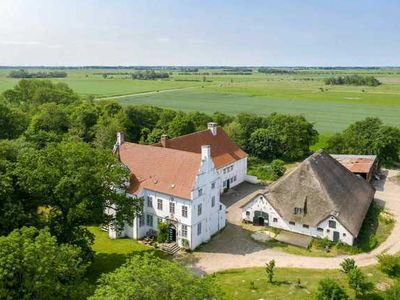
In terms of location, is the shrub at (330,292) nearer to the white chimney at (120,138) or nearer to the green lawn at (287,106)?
the white chimney at (120,138)

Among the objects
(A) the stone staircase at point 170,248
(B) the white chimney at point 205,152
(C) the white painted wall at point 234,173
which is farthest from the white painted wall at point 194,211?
(C) the white painted wall at point 234,173

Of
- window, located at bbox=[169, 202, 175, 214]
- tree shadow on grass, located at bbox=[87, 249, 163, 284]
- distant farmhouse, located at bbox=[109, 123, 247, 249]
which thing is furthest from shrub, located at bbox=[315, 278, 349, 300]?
window, located at bbox=[169, 202, 175, 214]

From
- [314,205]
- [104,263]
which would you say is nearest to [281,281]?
[314,205]

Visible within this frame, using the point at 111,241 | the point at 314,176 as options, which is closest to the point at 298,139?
the point at 314,176

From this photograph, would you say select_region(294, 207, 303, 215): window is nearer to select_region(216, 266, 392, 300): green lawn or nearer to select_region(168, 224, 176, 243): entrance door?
select_region(216, 266, 392, 300): green lawn

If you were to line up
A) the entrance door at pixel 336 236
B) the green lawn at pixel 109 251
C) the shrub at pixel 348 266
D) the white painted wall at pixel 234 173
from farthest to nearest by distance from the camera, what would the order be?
the white painted wall at pixel 234 173 → the entrance door at pixel 336 236 → the green lawn at pixel 109 251 → the shrub at pixel 348 266

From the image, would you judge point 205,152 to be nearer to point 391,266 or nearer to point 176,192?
point 176,192
